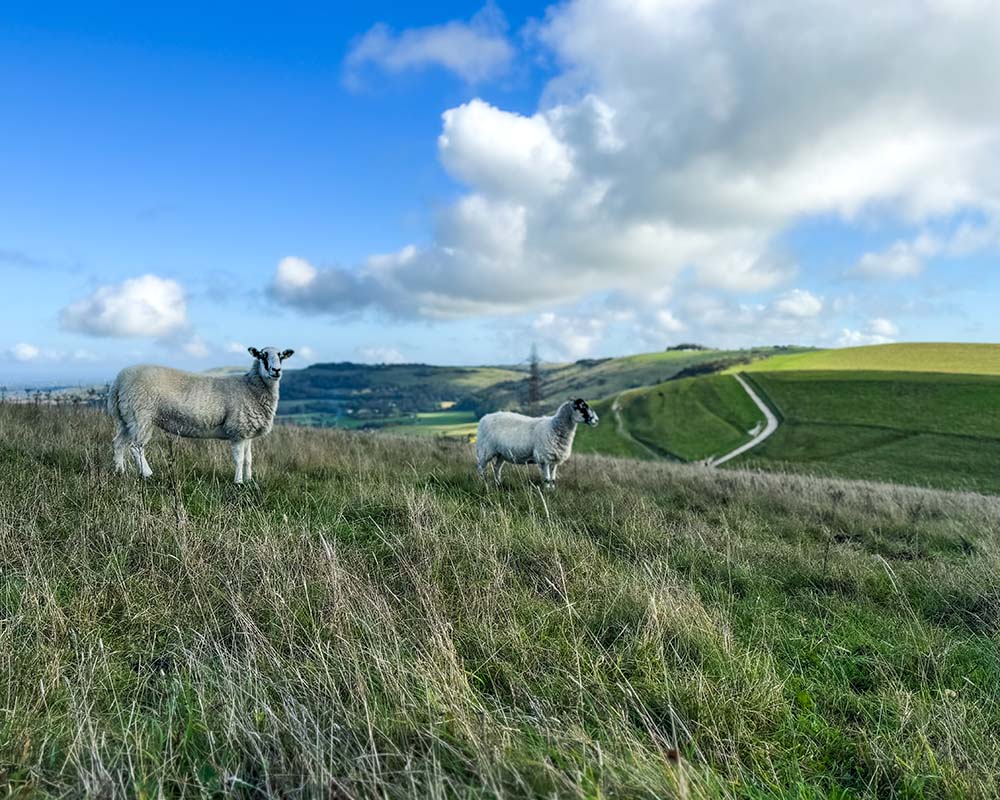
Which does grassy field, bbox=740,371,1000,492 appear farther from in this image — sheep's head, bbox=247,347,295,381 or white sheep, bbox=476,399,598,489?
sheep's head, bbox=247,347,295,381

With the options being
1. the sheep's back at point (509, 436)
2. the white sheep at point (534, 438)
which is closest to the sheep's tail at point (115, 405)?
the white sheep at point (534, 438)

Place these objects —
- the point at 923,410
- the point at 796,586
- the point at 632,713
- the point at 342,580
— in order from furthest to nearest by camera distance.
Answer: the point at 923,410
the point at 796,586
the point at 342,580
the point at 632,713

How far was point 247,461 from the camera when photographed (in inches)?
348

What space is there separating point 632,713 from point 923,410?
278ft

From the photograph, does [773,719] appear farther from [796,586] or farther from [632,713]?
[796,586]

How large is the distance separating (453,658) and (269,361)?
757 cm

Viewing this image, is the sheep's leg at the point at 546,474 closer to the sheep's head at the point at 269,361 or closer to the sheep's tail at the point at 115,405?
the sheep's head at the point at 269,361

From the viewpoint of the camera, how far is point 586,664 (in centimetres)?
346

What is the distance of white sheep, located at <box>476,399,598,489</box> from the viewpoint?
11164 millimetres

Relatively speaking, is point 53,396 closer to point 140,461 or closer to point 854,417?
point 140,461

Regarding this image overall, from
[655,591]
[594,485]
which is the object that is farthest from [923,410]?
[655,591]

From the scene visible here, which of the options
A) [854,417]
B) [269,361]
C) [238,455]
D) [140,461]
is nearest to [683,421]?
[854,417]

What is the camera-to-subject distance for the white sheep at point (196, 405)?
860cm

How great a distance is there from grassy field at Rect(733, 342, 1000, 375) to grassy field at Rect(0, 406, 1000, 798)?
9799 cm
